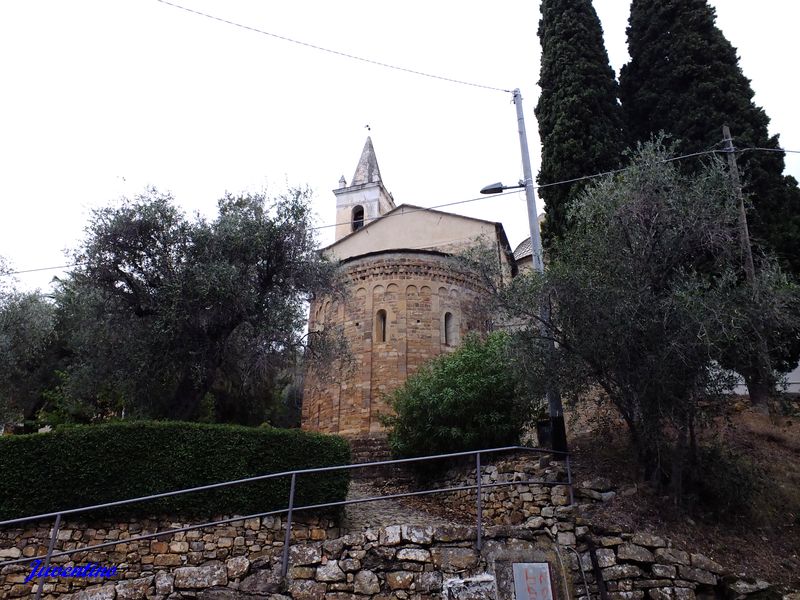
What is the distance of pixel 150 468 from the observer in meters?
8.81

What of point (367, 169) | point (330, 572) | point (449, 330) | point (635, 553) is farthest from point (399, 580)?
point (367, 169)

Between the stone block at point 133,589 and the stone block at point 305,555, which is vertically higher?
the stone block at point 305,555

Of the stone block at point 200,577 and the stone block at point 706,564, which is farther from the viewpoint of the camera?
the stone block at point 706,564

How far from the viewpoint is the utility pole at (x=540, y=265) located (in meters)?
8.98

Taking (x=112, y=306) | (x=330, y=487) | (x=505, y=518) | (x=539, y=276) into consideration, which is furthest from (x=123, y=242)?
(x=505, y=518)

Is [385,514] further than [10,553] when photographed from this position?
Yes

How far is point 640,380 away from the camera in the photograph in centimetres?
795

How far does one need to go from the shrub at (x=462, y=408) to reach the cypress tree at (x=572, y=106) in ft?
14.9

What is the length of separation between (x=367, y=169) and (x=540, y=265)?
106 feet

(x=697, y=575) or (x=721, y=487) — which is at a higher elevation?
(x=721, y=487)

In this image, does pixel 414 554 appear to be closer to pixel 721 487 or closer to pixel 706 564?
pixel 706 564

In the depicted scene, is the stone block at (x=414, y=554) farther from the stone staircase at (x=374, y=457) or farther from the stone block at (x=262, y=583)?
the stone staircase at (x=374, y=457)

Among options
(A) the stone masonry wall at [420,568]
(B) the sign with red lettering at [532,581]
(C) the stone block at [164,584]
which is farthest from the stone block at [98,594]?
(B) the sign with red lettering at [532,581]

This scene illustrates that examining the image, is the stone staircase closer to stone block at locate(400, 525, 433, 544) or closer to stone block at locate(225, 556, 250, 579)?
stone block at locate(400, 525, 433, 544)
